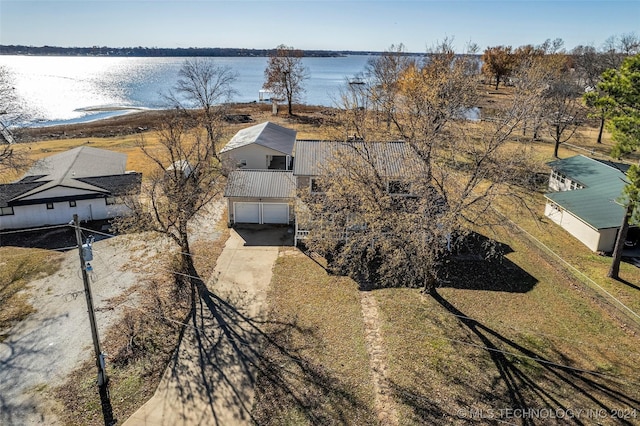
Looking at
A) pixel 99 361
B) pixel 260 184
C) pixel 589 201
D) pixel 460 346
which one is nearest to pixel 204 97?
pixel 260 184

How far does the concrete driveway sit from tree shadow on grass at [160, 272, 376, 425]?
0.11ft

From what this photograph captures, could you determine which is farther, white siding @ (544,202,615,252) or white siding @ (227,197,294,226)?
white siding @ (227,197,294,226)

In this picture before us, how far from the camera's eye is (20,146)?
47.7 m

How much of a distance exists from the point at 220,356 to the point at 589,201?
24568 millimetres

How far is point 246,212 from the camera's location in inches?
1071

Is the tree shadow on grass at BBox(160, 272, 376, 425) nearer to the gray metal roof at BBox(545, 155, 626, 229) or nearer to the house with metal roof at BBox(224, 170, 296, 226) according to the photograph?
the house with metal roof at BBox(224, 170, 296, 226)

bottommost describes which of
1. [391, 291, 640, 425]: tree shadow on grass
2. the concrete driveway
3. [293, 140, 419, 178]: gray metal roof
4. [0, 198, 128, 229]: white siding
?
the concrete driveway

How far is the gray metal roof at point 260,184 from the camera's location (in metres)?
26.3

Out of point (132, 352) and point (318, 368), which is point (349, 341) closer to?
point (318, 368)

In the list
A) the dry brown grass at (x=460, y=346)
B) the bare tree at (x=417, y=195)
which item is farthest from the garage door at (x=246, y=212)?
the bare tree at (x=417, y=195)

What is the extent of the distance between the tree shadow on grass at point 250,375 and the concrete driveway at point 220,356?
0.11ft

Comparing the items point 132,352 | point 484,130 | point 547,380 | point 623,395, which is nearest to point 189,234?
point 132,352

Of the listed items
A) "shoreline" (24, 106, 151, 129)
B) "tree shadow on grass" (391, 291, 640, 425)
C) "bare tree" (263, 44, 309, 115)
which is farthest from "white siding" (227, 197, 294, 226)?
"shoreline" (24, 106, 151, 129)

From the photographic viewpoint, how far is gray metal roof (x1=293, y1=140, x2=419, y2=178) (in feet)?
64.5
